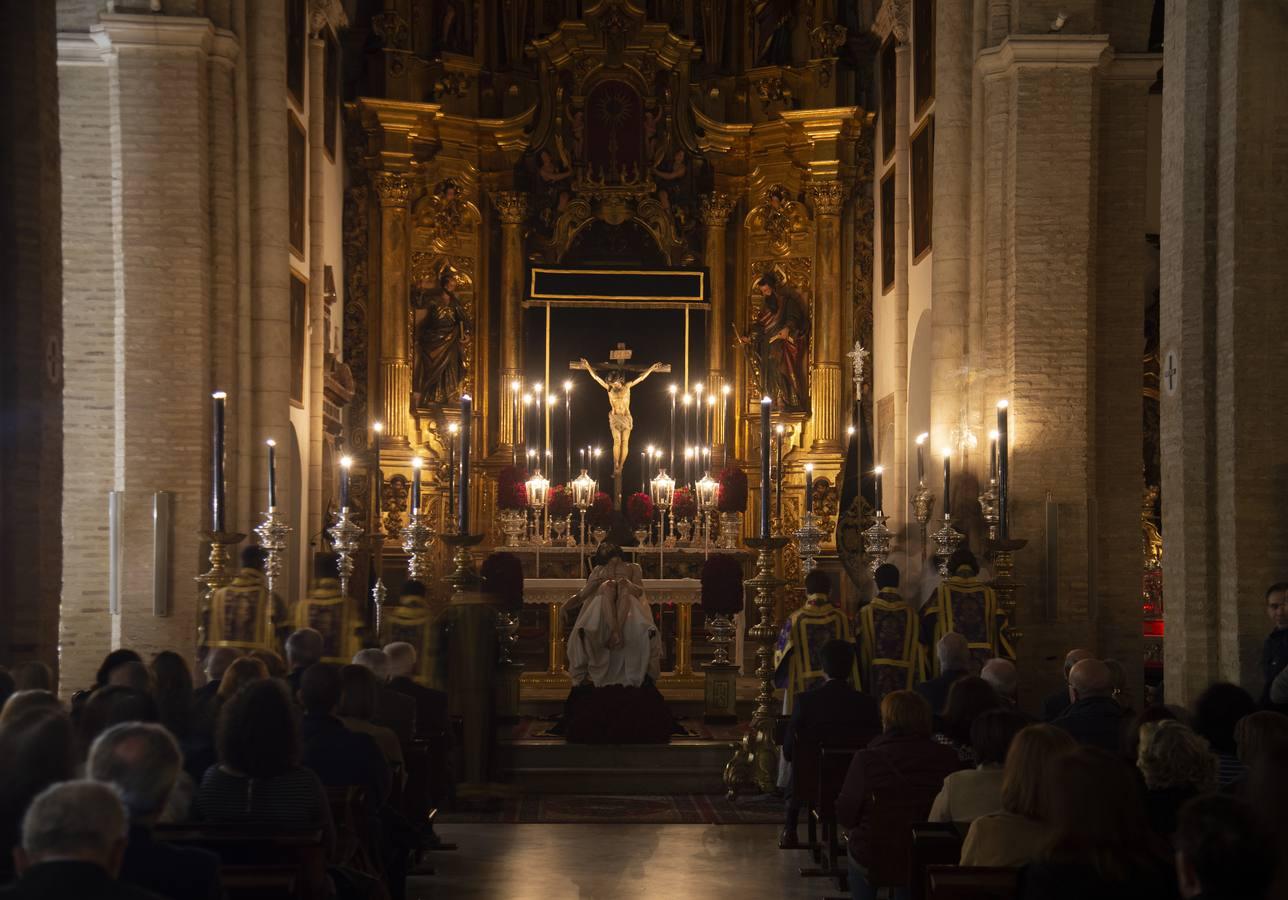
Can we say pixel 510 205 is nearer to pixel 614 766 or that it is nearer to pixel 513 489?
pixel 513 489

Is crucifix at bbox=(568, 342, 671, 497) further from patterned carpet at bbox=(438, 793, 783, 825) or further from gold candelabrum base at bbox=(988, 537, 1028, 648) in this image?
gold candelabrum base at bbox=(988, 537, 1028, 648)

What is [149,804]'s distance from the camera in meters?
5.15

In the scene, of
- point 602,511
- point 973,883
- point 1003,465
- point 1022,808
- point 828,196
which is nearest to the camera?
point 1022,808

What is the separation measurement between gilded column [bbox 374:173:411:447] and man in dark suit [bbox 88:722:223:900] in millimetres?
18715

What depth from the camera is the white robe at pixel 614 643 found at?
616 inches

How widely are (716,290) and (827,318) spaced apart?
1.63m

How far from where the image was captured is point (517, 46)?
25.1 meters

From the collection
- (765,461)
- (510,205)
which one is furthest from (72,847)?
(510,205)

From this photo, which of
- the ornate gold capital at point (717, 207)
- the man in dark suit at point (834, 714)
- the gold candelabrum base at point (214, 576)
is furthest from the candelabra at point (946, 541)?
the ornate gold capital at point (717, 207)

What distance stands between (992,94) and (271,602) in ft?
26.4

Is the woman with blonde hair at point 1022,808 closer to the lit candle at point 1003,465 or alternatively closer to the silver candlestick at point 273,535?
the lit candle at point 1003,465

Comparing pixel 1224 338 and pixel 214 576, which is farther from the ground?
pixel 1224 338

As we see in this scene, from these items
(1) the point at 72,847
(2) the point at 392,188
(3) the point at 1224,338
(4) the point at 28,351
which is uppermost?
(2) the point at 392,188

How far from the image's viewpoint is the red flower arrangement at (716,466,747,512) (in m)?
22.0
